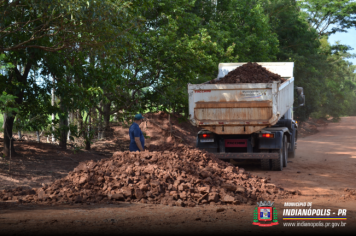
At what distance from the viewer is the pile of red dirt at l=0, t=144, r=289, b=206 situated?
718 centimetres

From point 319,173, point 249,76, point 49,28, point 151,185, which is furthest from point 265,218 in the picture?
point 49,28

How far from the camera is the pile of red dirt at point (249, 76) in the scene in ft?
38.3

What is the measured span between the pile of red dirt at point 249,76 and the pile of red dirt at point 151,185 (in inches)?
151

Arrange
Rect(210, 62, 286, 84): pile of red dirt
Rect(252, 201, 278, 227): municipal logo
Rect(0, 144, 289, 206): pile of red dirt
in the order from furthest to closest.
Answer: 1. Rect(210, 62, 286, 84): pile of red dirt
2. Rect(0, 144, 289, 206): pile of red dirt
3. Rect(252, 201, 278, 227): municipal logo

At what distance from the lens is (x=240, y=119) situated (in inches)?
430

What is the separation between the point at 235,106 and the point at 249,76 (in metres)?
1.57

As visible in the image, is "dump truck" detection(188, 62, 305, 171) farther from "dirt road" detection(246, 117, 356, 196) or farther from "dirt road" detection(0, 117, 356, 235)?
"dirt road" detection(0, 117, 356, 235)

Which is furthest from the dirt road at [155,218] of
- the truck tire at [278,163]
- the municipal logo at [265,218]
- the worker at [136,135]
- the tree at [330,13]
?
the tree at [330,13]

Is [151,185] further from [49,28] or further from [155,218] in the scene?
[49,28]

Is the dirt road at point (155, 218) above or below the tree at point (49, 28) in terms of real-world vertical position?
below

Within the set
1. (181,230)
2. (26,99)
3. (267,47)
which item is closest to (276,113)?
(181,230)

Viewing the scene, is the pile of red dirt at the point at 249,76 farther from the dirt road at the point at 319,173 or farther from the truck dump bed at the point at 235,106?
the dirt road at the point at 319,173

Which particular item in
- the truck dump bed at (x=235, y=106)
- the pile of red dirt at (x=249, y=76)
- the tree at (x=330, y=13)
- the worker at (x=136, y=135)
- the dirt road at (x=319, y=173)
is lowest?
the dirt road at (x=319, y=173)

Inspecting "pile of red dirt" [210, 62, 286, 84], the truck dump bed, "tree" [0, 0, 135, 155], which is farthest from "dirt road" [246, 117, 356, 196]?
"tree" [0, 0, 135, 155]
